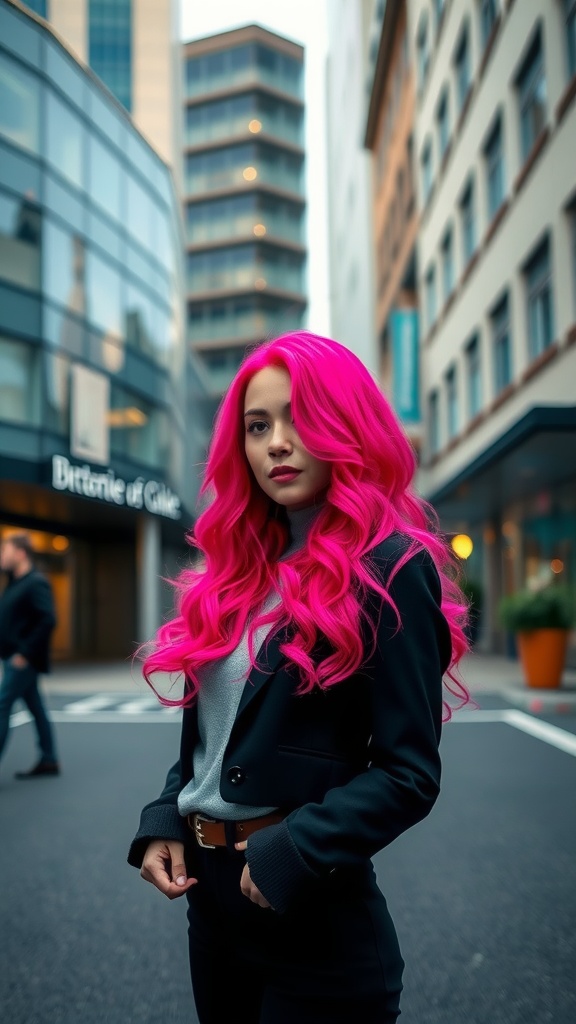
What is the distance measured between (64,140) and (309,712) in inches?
873

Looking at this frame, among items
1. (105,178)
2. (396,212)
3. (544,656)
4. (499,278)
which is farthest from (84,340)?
(396,212)

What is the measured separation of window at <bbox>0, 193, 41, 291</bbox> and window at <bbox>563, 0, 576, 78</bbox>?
11106 millimetres

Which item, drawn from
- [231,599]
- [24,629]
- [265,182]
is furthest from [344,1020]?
[265,182]

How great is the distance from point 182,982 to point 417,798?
2495 millimetres

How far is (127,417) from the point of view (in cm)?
2442

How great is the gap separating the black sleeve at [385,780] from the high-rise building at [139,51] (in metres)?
35.0

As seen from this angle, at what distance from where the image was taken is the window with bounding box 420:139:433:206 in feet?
96.8

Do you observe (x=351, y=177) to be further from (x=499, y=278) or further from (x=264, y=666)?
(x=264, y=666)

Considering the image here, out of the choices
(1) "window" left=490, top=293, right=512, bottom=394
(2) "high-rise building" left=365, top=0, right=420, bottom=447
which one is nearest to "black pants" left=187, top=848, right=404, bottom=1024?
(1) "window" left=490, top=293, right=512, bottom=394

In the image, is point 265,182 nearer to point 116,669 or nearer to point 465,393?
point 465,393

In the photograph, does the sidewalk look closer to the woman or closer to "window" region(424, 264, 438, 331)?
the woman

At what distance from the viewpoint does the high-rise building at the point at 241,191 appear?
63.2m

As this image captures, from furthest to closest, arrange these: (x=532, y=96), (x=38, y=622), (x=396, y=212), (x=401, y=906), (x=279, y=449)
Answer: (x=396, y=212)
(x=532, y=96)
(x=38, y=622)
(x=401, y=906)
(x=279, y=449)

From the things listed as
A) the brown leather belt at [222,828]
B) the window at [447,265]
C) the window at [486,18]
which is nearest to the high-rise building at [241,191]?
the window at [447,265]
